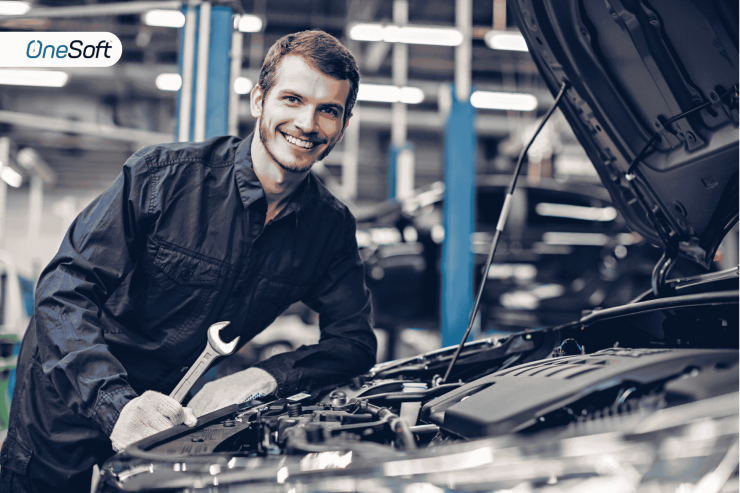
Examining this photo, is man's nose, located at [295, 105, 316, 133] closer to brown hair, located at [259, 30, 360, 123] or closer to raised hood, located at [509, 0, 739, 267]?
brown hair, located at [259, 30, 360, 123]

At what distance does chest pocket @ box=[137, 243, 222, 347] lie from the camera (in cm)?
141

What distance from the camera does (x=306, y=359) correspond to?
1.44 m

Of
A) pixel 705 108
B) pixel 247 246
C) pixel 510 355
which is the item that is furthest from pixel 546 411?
pixel 247 246

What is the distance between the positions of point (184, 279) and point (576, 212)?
4331 millimetres

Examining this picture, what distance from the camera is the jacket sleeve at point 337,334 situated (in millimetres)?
1402

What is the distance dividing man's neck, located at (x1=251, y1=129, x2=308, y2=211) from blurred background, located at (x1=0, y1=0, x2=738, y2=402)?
66 centimetres

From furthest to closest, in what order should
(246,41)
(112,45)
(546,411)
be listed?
(246,41) → (112,45) → (546,411)

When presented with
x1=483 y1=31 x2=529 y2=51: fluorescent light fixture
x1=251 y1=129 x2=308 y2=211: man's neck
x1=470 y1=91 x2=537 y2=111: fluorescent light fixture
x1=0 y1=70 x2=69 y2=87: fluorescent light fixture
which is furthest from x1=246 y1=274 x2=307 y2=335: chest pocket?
x1=470 y1=91 x2=537 y2=111: fluorescent light fixture

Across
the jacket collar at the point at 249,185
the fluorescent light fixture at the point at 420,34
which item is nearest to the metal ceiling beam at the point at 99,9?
the jacket collar at the point at 249,185

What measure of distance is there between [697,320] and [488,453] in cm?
64

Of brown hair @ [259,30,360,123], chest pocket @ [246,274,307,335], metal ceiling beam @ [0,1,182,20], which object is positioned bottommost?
chest pocket @ [246,274,307,335]

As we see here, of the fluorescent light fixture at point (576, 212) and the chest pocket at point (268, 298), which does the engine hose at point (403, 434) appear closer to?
the chest pocket at point (268, 298)

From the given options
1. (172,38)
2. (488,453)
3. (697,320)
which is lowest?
(488,453)

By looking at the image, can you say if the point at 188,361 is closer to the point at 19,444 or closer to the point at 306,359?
the point at 306,359
